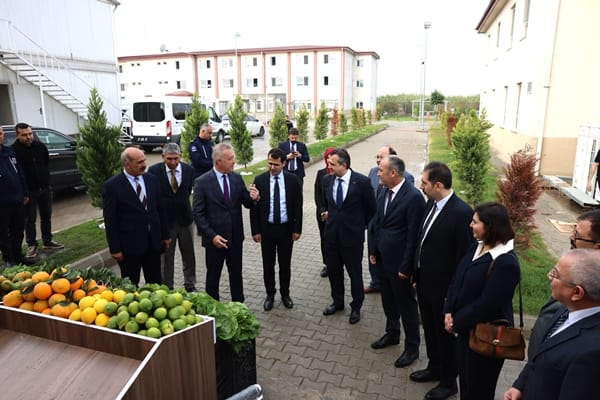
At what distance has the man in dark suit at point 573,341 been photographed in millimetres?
1749

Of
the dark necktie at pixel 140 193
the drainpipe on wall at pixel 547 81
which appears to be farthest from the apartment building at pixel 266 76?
the dark necktie at pixel 140 193

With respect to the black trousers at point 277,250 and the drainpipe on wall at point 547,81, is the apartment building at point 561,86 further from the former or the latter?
the black trousers at point 277,250

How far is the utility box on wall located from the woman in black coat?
25.4 ft

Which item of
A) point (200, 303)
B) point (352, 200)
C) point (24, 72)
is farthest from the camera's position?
point (24, 72)

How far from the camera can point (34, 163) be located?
6754 millimetres

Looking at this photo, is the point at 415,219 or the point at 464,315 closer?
the point at 464,315

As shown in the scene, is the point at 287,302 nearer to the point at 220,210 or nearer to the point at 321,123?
the point at 220,210

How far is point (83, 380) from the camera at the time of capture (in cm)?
230

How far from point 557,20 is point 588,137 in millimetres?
3913

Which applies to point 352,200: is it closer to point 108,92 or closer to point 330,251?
point 330,251

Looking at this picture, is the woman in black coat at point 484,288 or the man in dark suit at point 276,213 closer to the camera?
the woman in black coat at point 484,288

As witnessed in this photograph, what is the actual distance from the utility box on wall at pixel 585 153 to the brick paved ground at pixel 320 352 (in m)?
6.57

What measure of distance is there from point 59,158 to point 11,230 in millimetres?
4541

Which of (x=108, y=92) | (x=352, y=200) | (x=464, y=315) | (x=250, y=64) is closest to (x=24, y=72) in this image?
(x=108, y=92)
